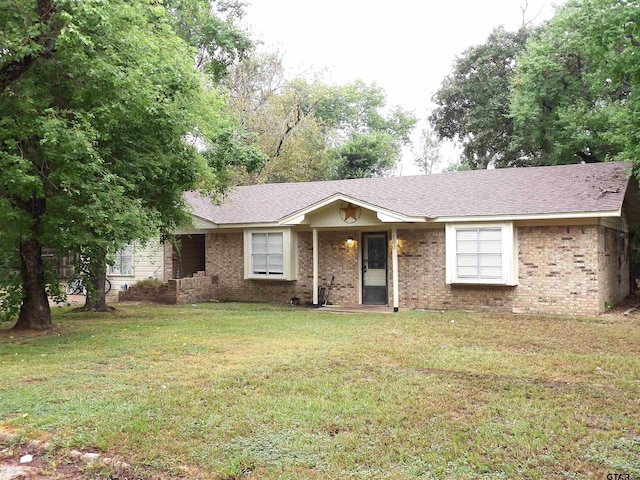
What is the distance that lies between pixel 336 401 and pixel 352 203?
8.48 metres

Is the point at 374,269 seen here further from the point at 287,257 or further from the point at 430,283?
the point at 287,257

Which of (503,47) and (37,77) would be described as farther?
(503,47)

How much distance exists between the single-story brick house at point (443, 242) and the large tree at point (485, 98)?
9723 millimetres

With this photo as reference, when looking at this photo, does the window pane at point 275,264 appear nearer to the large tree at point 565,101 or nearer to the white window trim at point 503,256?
the white window trim at point 503,256

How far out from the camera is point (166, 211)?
11609 mm

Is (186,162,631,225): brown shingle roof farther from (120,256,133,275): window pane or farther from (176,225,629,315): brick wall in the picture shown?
(120,256,133,275): window pane

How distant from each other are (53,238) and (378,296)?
847 cm

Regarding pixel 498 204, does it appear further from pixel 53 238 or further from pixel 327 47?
pixel 327 47

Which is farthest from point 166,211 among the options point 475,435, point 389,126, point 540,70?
point 389,126

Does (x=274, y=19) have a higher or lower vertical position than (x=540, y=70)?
higher

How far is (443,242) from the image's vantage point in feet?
44.1

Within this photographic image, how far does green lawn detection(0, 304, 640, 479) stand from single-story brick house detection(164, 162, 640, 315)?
9.95ft

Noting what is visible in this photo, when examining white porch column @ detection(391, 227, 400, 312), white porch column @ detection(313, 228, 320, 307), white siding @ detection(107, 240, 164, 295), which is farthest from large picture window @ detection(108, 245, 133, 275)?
white porch column @ detection(391, 227, 400, 312)

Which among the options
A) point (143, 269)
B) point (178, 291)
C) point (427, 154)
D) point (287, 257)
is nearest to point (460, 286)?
point (287, 257)
